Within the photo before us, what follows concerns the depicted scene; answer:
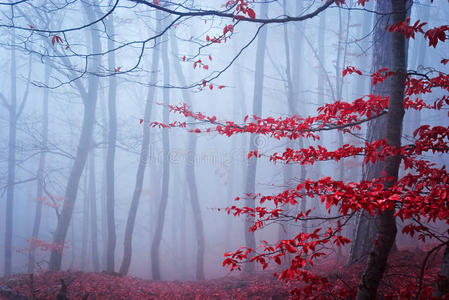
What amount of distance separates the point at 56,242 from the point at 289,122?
10475 mm

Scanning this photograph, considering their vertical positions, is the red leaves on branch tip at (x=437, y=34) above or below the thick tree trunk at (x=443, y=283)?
above

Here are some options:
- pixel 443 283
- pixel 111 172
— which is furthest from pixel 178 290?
pixel 443 283

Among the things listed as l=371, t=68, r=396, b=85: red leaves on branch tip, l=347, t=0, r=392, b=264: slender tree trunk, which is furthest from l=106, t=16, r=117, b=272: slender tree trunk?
l=371, t=68, r=396, b=85: red leaves on branch tip

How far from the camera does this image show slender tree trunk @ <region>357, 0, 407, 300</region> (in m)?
2.79

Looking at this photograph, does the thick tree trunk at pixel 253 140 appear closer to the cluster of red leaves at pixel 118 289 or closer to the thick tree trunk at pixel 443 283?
the cluster of red leaves at pixel 118 289

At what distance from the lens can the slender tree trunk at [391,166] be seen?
279cm

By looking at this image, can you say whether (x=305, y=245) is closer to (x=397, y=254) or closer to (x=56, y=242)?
(x=397, y=254)

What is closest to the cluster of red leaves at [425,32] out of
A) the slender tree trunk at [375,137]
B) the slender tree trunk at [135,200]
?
the slender tree trunk at [375,137]

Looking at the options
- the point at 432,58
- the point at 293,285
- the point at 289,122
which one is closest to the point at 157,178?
the point at 293,285

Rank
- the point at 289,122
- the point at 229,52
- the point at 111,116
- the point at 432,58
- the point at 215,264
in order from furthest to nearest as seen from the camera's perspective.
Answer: the point at 432,58 → the point at 229,52 → the point at 215,264 → the point at 111,116 → the point at 289,122

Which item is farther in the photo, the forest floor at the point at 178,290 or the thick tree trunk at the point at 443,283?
the forest floor at the point at 178,290

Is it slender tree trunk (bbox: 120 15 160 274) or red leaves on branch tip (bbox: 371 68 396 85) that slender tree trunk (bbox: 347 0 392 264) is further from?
slender tree trunk (bbox: 120 15 160 274)

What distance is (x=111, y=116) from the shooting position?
466 inches

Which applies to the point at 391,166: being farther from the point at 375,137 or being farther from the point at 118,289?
the point at 118,289
